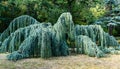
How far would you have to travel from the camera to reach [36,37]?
28.3 ft

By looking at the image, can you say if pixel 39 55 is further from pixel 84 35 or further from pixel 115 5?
pixel 115 5

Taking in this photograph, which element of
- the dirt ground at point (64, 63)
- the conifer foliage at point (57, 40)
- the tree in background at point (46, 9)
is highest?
the tree in background at point (46, 9)

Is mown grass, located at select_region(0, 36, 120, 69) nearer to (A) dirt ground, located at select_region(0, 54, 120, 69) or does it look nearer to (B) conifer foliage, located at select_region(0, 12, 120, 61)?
(A) dirt ground, located at select_region(0, 54, 120, 69)

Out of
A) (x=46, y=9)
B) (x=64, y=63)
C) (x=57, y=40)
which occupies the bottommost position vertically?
(x=64, y=63)

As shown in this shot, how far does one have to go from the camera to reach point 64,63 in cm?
776

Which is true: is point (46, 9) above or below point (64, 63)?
above

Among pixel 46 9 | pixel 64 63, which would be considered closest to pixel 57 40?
pixel 64 63

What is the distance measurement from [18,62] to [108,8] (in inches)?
545

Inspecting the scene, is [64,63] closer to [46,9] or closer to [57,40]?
[57,40]

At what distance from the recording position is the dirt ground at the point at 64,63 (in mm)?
7352

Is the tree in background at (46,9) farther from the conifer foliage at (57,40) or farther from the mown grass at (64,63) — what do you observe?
the mown grass at (64,63)

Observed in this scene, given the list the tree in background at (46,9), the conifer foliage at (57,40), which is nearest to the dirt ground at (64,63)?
the conifer foliage at (57,40)

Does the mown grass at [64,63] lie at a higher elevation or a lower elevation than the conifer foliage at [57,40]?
lower

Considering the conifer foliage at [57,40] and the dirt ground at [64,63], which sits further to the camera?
the conifer foliage at [57,40]
